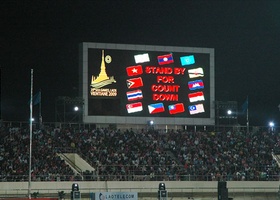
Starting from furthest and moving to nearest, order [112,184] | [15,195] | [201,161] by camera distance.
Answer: [201,161]
[112,184]
[15,195]

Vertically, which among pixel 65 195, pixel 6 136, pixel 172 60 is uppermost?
pixel 172 60

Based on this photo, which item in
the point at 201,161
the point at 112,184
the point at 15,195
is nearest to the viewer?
the point at 15,195

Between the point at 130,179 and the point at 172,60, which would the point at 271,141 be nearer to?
the point at 172,60

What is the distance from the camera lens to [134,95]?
5831 cm

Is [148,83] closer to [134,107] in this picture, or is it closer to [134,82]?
[134,82]

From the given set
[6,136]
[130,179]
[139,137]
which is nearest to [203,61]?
[139,137]

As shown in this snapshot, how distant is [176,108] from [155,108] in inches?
65.3

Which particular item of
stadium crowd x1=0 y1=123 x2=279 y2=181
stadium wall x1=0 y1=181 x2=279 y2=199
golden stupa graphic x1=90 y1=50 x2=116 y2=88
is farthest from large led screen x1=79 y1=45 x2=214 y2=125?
stadium wall x1=0 y1=181 x2=279 y2=199

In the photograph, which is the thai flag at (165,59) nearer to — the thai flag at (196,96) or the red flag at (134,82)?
the red flag at (134,82)

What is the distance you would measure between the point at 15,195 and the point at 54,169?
3.53 m

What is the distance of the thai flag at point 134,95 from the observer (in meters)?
58.1

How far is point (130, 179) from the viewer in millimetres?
52438

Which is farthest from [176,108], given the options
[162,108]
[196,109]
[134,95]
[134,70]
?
[134,70]

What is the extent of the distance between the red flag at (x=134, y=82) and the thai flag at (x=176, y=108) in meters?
2.89
